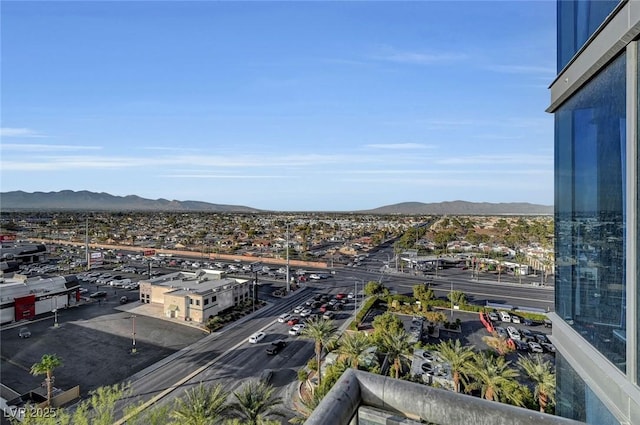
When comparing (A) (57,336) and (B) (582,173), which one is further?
(A) (57,336)

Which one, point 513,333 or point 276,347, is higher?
point 513,333

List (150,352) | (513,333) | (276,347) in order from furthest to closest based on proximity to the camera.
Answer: (513,333), (276,347), (150,352)

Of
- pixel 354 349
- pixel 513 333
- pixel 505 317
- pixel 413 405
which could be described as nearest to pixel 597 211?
pixel 413 405

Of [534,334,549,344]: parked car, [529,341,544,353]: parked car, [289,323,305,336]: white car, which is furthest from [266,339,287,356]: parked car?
[534,334,549,344]: parked car

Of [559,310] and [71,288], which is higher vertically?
[559,310]

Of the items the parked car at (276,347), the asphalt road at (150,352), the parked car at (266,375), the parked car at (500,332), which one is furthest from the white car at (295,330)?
the parked car at (500,332)

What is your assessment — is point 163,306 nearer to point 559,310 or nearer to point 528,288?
point 559,310

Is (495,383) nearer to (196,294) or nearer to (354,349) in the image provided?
(354,349)

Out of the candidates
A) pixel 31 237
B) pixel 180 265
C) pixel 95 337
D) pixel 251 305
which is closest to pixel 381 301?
pixel 251 305
